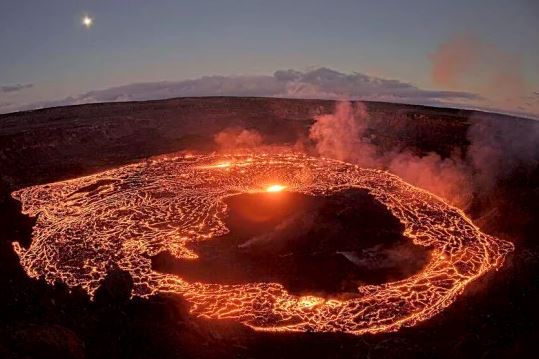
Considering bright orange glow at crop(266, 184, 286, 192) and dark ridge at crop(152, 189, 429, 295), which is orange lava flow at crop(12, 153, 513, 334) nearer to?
bright orange glow at crop(266, 184, 286, 192)

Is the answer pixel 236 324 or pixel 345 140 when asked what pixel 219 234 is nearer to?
pixel 236 324

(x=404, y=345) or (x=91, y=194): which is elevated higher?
(x=91, y=194)

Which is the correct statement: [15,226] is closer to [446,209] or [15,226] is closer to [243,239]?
[243,239]

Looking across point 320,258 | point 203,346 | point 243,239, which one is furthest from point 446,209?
point 203,346

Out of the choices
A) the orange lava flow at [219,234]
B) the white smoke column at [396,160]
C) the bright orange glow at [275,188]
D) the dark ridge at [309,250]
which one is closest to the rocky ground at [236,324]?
the orange lava flow at [219,234]

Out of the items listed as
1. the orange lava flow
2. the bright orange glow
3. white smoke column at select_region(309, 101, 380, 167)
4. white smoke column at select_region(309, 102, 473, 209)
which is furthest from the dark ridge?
white smoke column at select_region(309, 101, 380, 167)

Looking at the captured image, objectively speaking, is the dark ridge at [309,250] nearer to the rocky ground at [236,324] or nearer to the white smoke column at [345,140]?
the rocky ground at [236,324]
